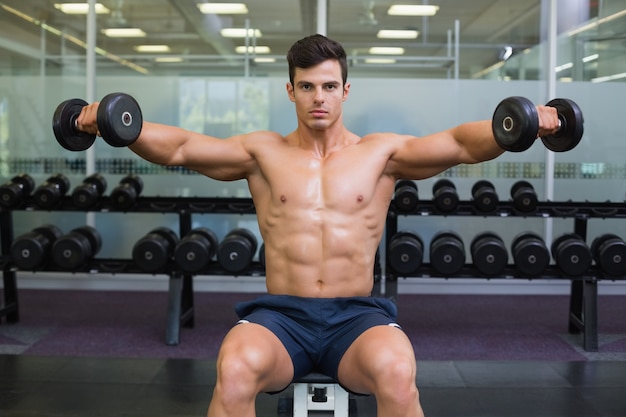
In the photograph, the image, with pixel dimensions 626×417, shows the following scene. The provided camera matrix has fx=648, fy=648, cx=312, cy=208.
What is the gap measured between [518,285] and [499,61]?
167 centimetres

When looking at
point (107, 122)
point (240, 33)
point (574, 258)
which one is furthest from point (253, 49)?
point (107, 122)

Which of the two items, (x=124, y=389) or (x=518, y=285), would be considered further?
(x=518, y=285)

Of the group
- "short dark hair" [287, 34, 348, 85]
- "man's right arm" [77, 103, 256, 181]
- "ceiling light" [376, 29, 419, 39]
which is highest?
"ceiling light" [376, 29, 419, 39]

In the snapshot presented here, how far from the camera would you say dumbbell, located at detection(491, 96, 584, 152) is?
1669 millimetres

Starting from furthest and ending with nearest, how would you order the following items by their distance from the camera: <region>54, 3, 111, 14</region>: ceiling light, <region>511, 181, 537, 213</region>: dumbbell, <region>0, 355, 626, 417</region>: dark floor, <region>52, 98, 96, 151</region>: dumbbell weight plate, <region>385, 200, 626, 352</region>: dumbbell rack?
<region>54, 3, 111, 14</region>: ceiling light → <region>511, 181, 537, 213</region>: dumbbell → <region>385, 200, 626, 352</region>: dumbbell rack → <region>0, 355, 626, 417</region>: dark floor → <region>52, 98, 96, 151</region>: dumbbell weight plate

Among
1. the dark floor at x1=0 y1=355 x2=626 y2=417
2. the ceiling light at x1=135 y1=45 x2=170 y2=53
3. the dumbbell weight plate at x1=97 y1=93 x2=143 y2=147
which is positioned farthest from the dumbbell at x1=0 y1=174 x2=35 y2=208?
the dumbbell weight plate at x1=97 y1=93 x2=143 y2=147

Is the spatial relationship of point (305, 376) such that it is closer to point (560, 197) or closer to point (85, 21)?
point (560, 197)

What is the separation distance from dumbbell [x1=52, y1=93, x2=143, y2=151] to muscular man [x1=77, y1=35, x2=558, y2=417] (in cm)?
4

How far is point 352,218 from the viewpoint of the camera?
192 cm

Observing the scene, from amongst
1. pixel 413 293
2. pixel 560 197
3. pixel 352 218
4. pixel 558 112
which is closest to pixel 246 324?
pixel 352 218

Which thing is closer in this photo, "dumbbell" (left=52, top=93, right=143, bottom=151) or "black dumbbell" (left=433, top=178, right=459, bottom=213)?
"dumbbell" (left=52, top=93, right=143, bottom=151)

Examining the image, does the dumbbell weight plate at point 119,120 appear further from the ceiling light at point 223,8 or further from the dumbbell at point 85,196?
the ceiling light at point 223,8

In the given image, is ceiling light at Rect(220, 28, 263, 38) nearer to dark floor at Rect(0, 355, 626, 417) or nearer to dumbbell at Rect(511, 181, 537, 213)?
dumbbell at Rect(511, 181, 537, 213)

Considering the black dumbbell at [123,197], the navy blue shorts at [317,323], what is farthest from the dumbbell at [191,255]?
the navy blue shorts at [317,323]
